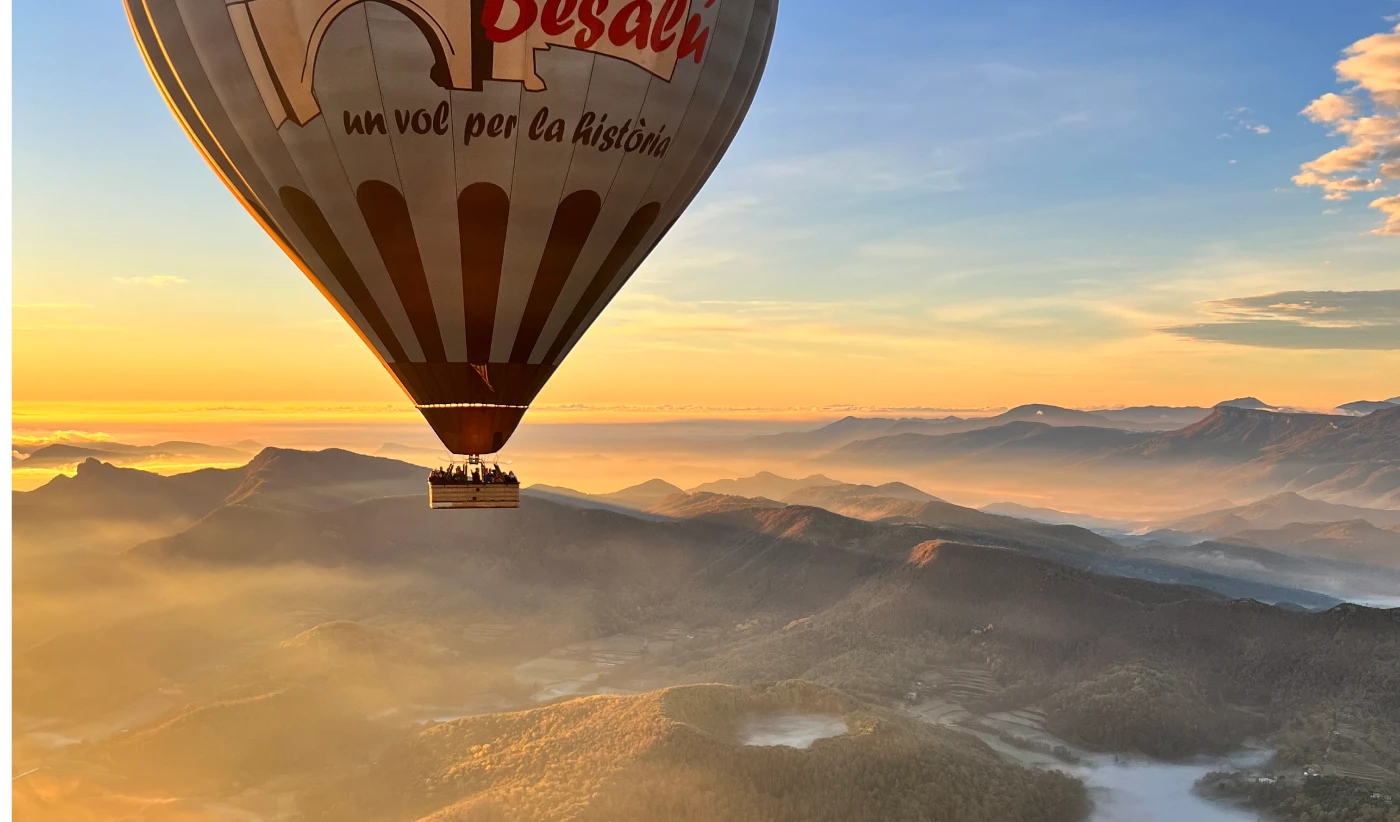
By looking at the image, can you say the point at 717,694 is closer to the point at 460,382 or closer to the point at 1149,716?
the point at 1149,716

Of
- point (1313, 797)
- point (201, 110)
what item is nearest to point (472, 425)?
point (201, 110)

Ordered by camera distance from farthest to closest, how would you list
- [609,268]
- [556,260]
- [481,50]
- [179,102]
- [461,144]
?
[609,268] < [556,260] < [179,102] < [461,144] < [481,50]

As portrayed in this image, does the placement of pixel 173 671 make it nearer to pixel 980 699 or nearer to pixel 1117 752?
pixel 980 699

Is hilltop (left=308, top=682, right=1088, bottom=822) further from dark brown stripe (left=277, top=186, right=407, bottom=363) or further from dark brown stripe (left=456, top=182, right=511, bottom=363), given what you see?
dark brown stripe (left=456, top=182, right=511, bottom=363)

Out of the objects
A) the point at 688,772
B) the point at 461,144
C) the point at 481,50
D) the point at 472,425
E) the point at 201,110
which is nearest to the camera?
the point at 481,50

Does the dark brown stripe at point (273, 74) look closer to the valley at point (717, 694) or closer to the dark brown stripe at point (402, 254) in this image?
the dark brown stripe at point (402, 254)

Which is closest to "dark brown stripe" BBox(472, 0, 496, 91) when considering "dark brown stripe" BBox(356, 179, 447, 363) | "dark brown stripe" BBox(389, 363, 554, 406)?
"dark brown stripe" BBox(356, 179, 447, 363)
